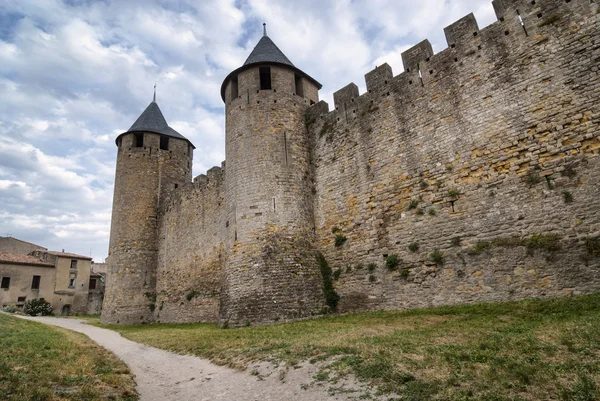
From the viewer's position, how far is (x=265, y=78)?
16172 millimetres

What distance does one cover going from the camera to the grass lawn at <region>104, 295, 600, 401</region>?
352 cm

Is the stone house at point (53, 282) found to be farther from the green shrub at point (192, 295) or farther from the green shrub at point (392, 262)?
the green shrub at point (392, 262)

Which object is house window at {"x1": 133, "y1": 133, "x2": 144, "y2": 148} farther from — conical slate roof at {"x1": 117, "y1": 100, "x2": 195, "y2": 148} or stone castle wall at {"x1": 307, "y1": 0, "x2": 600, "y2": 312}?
stone castle wall at {"x1": 307, "y1": 0, "x2": 600, "y2": 312}

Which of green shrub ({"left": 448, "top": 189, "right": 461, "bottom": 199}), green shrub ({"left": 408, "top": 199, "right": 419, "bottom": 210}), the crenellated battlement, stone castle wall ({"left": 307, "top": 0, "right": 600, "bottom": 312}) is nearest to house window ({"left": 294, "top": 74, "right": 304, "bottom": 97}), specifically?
the crenellated battlement

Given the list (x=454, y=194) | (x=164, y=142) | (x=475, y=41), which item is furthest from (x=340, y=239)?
(x=164, y=142)

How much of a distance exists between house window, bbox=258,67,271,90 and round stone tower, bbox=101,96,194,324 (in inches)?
386

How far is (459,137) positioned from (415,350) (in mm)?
7177

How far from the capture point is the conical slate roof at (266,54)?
15.1 meters

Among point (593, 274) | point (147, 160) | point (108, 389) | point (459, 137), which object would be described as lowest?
point (108, 389)

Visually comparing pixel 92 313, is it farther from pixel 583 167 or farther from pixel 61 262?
pixel 583 167

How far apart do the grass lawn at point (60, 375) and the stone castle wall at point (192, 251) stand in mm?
9393

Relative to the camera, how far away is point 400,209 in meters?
11.3

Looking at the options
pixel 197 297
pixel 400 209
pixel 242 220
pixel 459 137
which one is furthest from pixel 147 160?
pixel 459 137

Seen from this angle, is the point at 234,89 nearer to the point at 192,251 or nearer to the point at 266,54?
the point at 266,54
